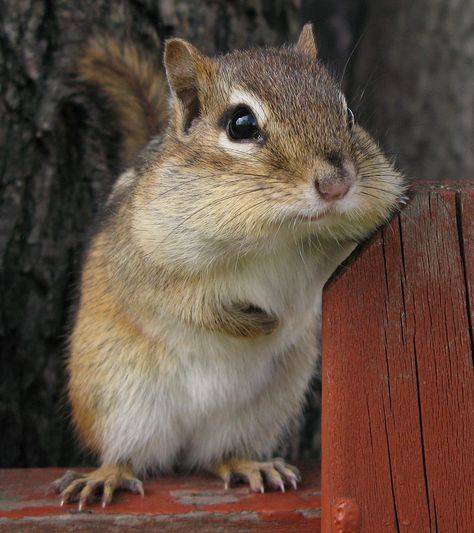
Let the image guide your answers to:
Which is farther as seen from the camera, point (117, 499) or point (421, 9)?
point (421, 9)

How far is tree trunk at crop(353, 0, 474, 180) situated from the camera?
4184 millimetres

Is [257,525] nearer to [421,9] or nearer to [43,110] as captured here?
[43,110]

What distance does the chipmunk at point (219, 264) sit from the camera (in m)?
2.06

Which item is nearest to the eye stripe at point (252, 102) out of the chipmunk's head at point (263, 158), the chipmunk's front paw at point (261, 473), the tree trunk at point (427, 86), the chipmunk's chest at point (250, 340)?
the chipmunk's head at point (263, 158)

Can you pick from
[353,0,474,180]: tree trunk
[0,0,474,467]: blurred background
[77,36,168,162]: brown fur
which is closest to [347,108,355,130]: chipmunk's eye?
[0,0,474,467]: blurred background

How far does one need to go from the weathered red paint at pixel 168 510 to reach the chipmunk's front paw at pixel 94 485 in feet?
0.08

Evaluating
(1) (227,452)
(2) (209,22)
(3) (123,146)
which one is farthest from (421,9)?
(1) (227,452)

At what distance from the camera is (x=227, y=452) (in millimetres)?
2760

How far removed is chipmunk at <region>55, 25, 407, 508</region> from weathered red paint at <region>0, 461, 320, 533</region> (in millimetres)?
67

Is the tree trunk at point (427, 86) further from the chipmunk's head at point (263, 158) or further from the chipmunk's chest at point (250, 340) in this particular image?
the chipmunk's head at point (263, 158)

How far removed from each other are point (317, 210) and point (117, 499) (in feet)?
3.16

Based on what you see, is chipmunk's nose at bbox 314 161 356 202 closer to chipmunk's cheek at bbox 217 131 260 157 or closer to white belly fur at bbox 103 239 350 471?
chipmunk's cheek at bbox 217 131 260 157

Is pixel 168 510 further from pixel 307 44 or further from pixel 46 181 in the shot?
pixel 46 181

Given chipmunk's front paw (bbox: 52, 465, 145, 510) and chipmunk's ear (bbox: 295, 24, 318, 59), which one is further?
chipmunk's ear (bbox: 295, 24, 318, 59)
